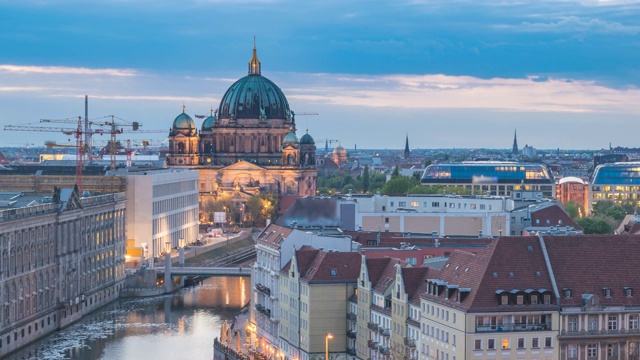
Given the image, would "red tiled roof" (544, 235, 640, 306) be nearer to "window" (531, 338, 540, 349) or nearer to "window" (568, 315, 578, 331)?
"window" (568, 315, 578, 331)

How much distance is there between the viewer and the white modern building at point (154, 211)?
174m

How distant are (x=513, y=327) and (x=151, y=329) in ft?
161

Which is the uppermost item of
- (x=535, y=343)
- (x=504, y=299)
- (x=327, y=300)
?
(x=504, y=299)

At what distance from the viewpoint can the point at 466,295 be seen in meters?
79.9

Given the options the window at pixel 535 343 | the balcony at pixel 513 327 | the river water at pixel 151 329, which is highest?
the balcony at pixel 513 327

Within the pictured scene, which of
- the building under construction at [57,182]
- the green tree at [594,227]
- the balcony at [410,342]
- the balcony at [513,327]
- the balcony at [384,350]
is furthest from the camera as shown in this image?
the building under construction at [57,182]

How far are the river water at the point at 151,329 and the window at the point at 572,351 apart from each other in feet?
108

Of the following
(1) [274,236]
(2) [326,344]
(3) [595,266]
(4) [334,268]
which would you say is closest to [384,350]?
(2) [326,344]

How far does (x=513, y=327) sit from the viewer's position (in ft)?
260

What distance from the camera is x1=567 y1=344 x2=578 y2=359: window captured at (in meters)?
80.8

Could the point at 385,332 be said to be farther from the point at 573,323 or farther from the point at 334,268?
the point at 573,323

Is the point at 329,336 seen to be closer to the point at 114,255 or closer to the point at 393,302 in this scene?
the point at 393,302

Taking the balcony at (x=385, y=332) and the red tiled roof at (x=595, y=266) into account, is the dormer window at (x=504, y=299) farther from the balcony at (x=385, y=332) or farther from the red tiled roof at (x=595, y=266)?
the balcony at (x=385, y=332)

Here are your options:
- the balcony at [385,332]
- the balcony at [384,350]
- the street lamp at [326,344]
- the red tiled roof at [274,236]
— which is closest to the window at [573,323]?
the balcony at [384,350]
